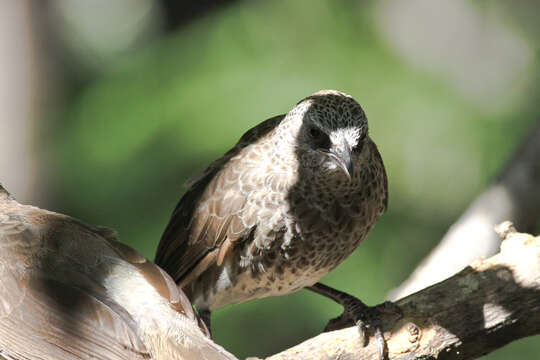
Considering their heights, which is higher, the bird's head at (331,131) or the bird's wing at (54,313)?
the bird's head at (331,131)

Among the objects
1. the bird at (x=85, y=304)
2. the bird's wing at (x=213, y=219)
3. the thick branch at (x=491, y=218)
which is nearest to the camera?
the bird at (x=85, y=304)

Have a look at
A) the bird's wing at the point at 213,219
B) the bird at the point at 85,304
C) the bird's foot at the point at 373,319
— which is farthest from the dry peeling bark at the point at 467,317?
the bird's wing at the point at 213,219

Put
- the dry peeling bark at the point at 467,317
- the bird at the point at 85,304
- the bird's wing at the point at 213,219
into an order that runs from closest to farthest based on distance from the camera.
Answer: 1. the bird at the point at 85,304
2. the dry peeling bark at the point at 467,317
3. the bird's wing at the point at 213,219

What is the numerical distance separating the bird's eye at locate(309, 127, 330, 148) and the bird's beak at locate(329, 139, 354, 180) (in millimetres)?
71

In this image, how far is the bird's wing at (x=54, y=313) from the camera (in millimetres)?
3342

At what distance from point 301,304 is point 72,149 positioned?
282 cm

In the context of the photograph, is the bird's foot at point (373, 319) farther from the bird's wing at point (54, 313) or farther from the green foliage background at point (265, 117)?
the green foliage background at point (265, 117)

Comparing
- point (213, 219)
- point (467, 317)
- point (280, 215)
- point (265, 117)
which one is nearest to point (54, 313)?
point (213, 219)

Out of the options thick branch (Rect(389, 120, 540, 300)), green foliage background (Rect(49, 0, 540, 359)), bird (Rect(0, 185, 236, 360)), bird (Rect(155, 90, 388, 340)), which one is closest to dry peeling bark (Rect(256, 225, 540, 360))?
bird (Rect(0, 185, 236, 360))

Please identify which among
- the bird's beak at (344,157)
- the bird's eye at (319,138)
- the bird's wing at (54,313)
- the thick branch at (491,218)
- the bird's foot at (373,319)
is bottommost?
the bird's wing at (54,313)

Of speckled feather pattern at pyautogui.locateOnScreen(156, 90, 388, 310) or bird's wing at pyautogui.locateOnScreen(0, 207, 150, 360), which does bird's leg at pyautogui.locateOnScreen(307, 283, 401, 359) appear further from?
bird's wing at pyautogui.locateOnScreen(0, 207, 150, 360)

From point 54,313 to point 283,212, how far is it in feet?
4.30

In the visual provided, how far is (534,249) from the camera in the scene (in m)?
3.59

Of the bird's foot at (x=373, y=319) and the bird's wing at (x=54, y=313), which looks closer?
the bird's wing at (x=54, y=313)
